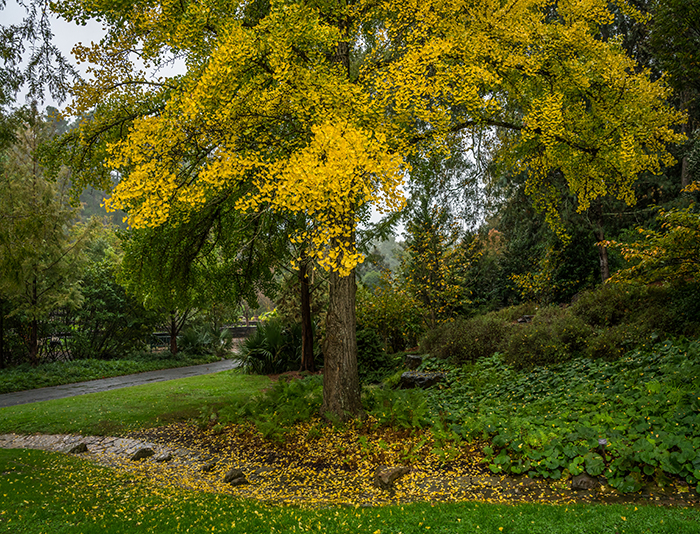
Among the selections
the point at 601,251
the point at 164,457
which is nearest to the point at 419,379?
the point at 164,457

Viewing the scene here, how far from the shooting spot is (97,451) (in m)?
6.39

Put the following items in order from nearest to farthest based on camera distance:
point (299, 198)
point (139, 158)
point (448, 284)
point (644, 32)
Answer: point (299, 198), point (139, 158), point (448, 284), point (644, 32)

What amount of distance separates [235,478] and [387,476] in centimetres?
182

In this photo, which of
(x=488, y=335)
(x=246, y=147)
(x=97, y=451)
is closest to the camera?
(x=246, y=147)

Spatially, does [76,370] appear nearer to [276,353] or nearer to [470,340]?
[276,353]

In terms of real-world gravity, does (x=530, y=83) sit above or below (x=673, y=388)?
above

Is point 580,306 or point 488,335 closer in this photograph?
point 580,306

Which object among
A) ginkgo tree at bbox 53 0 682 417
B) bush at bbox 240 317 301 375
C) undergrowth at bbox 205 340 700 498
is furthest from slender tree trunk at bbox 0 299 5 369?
undergrowth at bbox 205 340 700 498

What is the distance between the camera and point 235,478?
497cm

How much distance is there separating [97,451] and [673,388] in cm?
783

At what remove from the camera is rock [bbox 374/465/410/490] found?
4.59 meters

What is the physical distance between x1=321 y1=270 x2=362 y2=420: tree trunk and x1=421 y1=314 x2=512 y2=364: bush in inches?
135

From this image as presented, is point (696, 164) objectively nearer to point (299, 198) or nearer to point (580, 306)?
point (580, 306)

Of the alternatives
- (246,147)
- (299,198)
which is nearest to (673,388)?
(299,198)
